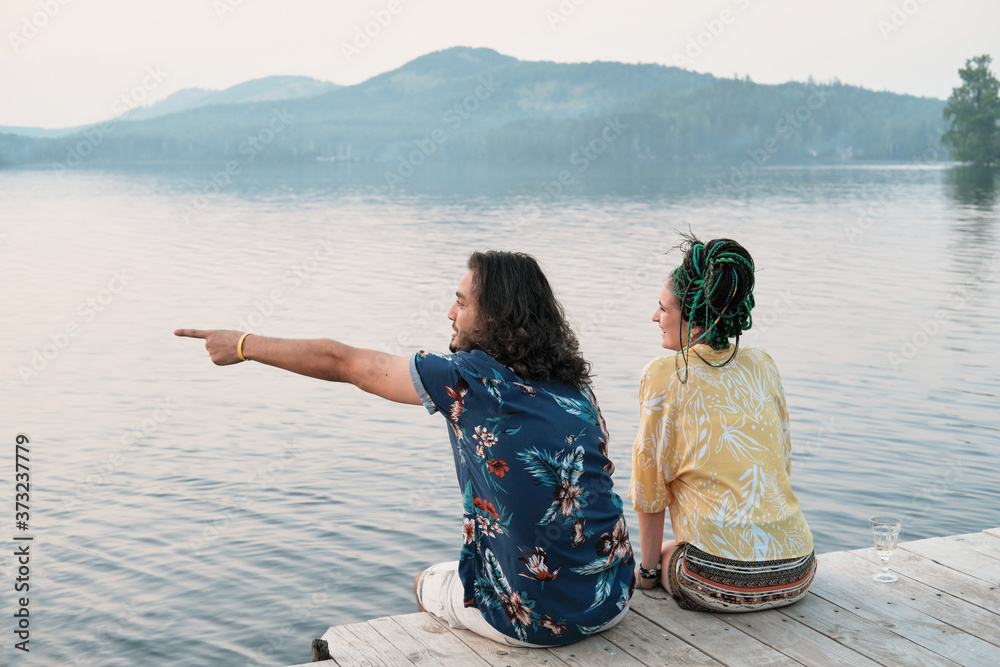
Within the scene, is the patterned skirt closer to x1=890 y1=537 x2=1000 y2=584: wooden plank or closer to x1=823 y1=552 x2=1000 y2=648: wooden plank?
x1=823 y1=552 x2=1000 y2=648: wooden plank

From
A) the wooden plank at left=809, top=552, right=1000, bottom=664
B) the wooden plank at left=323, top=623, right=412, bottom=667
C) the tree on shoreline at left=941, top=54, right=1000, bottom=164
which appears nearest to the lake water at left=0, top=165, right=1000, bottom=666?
the wooden plank at left=323, top=623, right=412, bottom=667

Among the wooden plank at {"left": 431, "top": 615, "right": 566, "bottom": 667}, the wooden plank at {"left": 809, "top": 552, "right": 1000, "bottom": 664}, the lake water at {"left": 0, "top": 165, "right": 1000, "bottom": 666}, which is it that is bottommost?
the lake water at {"left": 0, "top": 165, "right": 1000, "bottom": 666}

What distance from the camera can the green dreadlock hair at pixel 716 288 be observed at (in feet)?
11.7

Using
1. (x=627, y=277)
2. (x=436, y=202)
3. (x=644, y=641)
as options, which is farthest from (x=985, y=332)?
(x=436, y=202)

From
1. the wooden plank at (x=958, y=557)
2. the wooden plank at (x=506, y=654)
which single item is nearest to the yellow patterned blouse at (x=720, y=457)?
the wooden plank at (x=506, y=654)

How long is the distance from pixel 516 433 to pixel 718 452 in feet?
3.10

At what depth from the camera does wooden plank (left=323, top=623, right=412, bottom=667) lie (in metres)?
3.47

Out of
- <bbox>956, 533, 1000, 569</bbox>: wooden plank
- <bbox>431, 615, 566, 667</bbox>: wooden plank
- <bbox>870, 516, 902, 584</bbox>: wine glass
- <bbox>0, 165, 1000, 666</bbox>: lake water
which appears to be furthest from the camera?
<bbox>0, 165, 1000, 666</bbox>: lake water

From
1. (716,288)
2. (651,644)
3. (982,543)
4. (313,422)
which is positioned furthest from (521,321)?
(313,422)

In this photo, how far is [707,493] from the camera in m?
3.72

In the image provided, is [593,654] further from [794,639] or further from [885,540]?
[885,540]

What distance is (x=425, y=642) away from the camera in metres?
3.61

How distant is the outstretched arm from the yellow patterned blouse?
3.73 ft

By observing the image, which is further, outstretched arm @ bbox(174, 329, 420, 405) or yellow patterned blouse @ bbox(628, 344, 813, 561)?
yellow patterned blouse @ bbox(628, 344, 813, 561)
